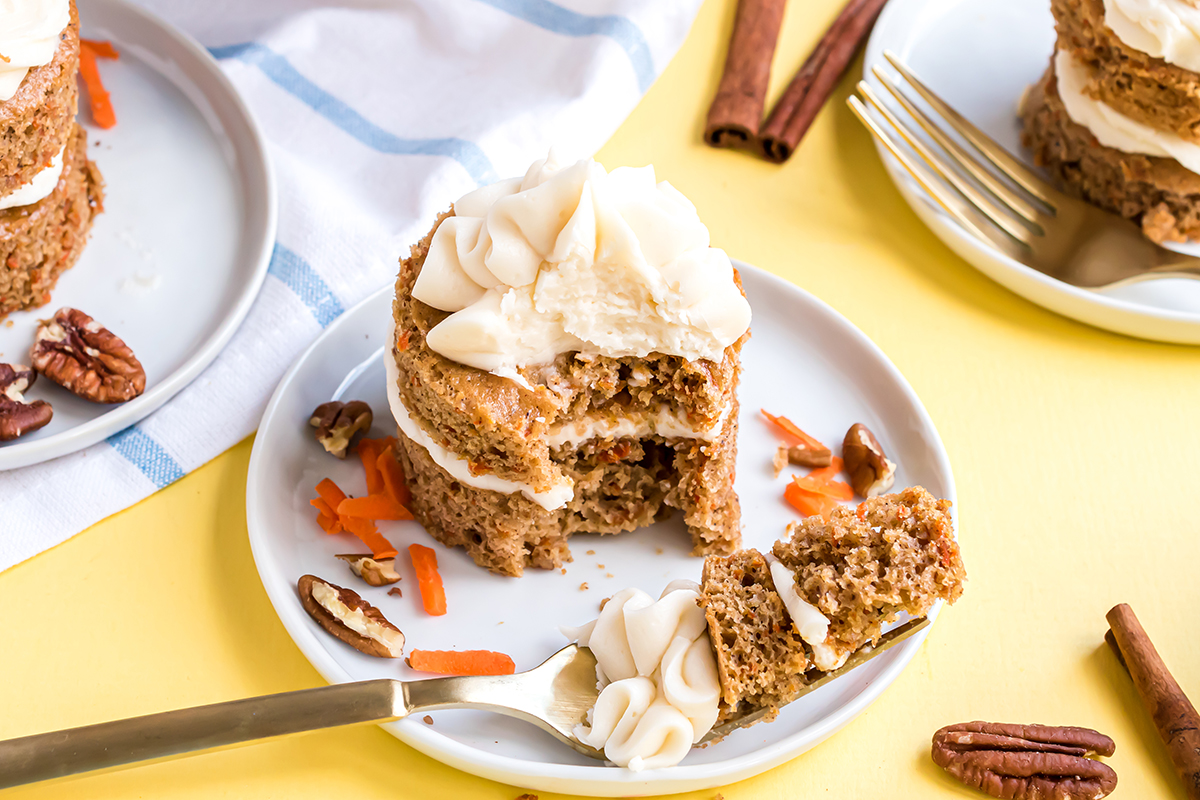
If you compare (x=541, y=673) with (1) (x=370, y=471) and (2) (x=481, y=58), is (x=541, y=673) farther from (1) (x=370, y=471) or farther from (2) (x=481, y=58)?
(2) (x=481, y=58)

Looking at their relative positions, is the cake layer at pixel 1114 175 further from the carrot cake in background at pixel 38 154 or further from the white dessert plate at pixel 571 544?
the carrot cake in background at pixel 38 154

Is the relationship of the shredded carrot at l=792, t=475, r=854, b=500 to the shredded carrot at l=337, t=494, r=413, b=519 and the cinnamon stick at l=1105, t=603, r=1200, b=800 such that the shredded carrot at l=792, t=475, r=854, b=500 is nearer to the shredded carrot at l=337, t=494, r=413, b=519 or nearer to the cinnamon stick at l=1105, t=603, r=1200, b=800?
the cinnamon stick at l=1105, t=603, r=1200, b=800

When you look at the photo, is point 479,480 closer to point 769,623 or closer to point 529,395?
point 529,395

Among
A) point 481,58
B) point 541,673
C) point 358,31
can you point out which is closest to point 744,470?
point 541,673

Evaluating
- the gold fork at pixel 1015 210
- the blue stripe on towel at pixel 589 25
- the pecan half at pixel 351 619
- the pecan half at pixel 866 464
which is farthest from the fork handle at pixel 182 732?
the blue stripe on towel at pixel 589 25

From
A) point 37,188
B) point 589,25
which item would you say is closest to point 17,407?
point 37,188
